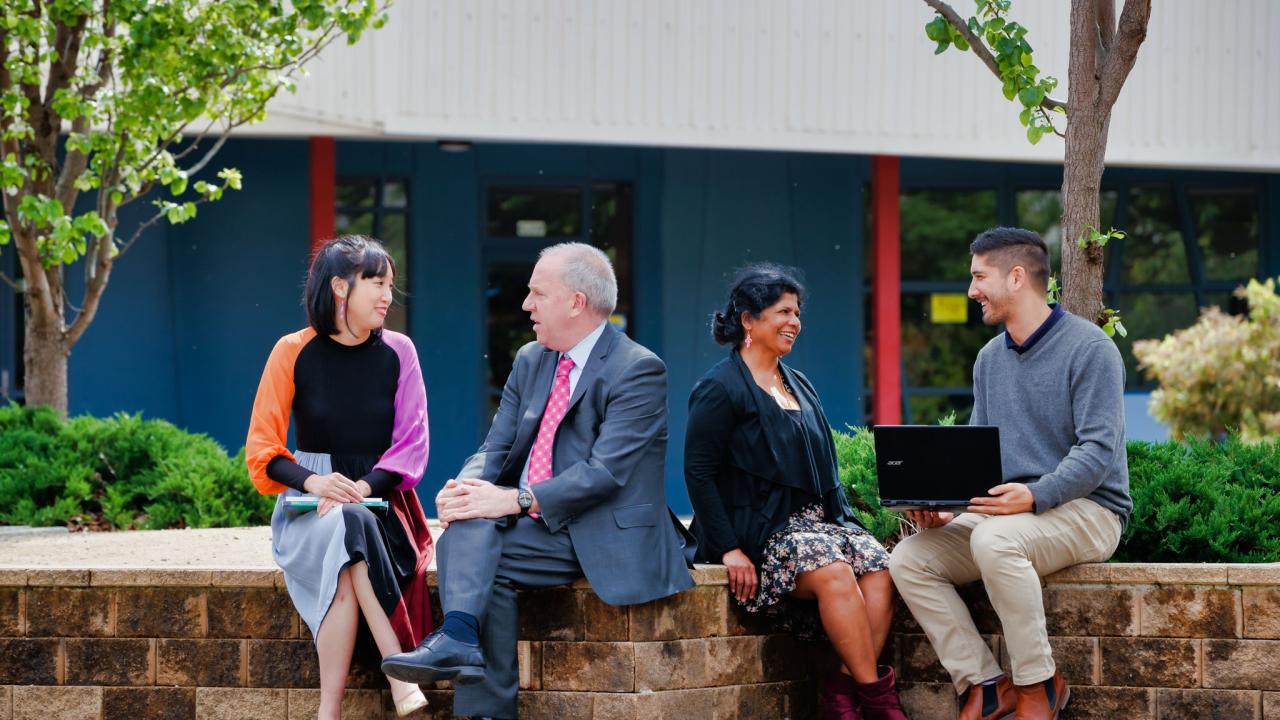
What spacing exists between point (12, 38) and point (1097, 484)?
24.4ft

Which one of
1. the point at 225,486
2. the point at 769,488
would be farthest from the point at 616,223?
the point at 769,488

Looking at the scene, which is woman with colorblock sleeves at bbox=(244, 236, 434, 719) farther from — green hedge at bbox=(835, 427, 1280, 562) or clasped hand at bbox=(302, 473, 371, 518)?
green hedge at bbox=(835, 427, 1280, 562)

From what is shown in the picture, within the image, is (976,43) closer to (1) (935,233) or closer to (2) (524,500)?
(2) (524,500)

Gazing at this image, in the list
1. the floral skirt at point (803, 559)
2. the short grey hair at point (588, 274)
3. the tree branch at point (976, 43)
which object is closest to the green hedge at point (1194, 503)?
the floral skirt at point (803, 559)

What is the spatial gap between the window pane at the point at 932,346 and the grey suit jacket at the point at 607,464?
32.0 feet

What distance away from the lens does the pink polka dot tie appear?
Result: 576 cm

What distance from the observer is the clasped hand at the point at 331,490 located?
5660 mm

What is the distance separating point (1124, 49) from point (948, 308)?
8.37 metres

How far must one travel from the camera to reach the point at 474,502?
552cm

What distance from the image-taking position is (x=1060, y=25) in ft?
45.6

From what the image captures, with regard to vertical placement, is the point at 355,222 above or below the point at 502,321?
above

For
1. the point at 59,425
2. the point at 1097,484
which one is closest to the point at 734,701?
the point at 1097,484

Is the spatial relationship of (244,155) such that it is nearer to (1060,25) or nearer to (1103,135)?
(1060,25)

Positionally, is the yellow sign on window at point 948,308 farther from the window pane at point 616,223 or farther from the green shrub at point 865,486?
the green shrub at point 865,486
